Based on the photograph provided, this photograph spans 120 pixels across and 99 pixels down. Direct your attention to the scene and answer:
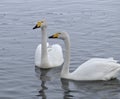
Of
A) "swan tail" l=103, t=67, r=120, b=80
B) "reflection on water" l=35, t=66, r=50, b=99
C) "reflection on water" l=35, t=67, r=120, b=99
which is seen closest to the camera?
"reflection on water" l=35, t=67, r=120, b=99

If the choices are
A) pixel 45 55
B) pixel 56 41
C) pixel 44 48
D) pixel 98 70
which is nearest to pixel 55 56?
pixel 45 55

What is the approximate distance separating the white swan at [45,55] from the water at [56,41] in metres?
0.23

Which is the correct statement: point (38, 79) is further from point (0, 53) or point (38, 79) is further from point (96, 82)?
point (0, 53)

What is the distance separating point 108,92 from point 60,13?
8804mm

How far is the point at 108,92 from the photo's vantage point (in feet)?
38.0

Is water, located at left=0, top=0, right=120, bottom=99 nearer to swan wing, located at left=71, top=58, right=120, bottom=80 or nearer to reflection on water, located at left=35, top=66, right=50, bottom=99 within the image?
reflection on water, located at left=35, top=66, right=50, bottom=99

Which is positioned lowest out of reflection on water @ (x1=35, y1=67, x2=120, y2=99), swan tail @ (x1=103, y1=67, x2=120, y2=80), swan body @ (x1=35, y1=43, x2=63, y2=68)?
reflection on water @ (x1=35, y1=67, x2=120, y2=99)

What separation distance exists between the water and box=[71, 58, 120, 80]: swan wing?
0.17 meters

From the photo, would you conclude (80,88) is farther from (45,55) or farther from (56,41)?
(56,41)

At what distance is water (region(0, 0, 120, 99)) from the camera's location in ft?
38.6

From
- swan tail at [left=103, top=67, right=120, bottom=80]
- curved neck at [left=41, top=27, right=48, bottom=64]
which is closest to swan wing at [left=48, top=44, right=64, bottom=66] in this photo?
curved neck at [left=41, top=27, right=48, bottom=64]

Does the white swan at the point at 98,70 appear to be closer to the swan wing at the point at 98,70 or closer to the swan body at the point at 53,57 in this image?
the swan wing at the point at 98,70

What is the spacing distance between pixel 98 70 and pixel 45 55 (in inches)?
78.3

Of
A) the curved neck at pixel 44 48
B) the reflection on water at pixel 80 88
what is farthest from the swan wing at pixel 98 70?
the curved neck at pixel 44 48
